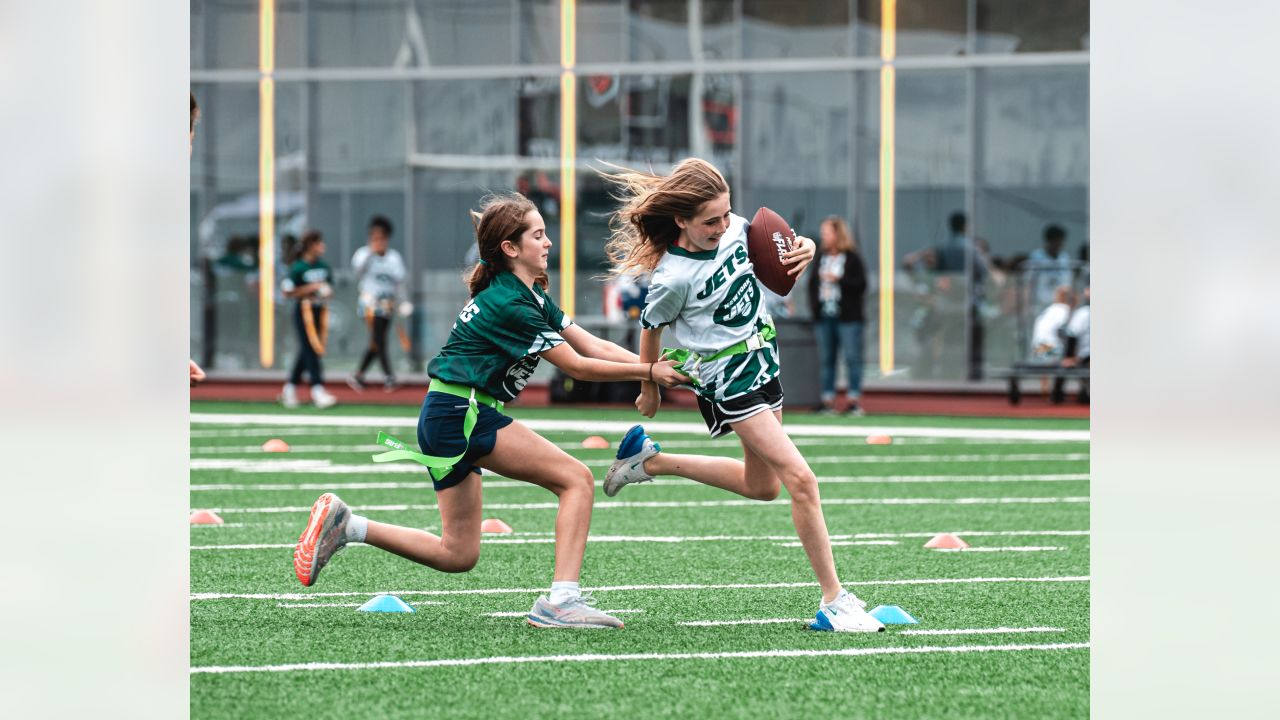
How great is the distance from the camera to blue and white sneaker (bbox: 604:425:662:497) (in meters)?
7.20

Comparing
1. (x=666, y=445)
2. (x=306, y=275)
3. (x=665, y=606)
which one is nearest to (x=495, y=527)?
(x=665, y=606)

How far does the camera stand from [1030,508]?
1059 cm

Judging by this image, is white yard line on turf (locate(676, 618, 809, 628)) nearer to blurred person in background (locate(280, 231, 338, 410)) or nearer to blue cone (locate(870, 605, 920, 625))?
blue cone (locate(870, 605, 920, 625))

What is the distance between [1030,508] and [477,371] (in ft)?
16.8

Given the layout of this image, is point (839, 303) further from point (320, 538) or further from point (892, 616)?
point (320, 538)

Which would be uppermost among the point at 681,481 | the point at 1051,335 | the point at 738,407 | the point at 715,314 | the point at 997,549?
the point at 715,314

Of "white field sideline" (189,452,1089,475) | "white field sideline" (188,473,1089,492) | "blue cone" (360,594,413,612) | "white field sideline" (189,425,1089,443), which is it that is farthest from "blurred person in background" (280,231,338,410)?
"blue cone" (360,594,413,612)

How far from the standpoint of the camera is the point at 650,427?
661 inches

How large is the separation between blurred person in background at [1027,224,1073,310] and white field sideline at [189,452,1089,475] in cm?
825

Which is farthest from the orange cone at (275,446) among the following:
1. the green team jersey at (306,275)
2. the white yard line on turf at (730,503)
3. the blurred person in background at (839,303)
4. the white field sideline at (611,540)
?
the blurred person in background at (839,303)

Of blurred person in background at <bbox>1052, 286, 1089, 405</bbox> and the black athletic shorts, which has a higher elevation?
the black athletic shorts

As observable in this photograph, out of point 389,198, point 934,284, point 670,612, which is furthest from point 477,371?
point 389,198

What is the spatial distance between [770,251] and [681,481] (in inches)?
236
